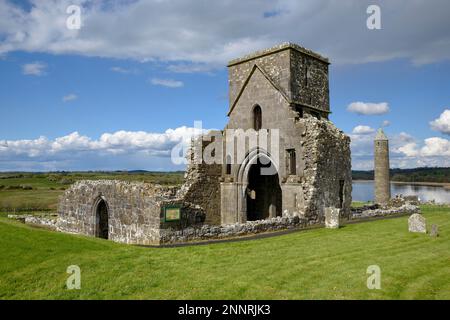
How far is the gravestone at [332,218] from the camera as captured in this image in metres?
16.6

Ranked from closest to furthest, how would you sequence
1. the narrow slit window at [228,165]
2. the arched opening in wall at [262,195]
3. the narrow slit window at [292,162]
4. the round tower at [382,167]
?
the narrow slit window at [292,162], the narrow slit window at [228,165], the arched opening in wall at [262,195], the round tower at [382,167]

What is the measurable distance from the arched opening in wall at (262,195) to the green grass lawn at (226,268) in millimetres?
10522

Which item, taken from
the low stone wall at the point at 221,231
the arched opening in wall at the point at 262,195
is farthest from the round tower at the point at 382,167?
the low stone wall at the point at 221,231

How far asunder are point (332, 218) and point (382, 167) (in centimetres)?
1329

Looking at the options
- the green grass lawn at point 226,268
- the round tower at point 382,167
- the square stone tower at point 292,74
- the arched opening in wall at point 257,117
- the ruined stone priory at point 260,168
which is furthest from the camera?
the round tower at point 382,167

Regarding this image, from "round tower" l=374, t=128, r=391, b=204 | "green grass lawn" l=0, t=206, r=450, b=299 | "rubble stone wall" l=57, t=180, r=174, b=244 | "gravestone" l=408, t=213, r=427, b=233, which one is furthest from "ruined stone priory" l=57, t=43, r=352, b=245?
"round tower" l=374, t=128, r=391, b=204

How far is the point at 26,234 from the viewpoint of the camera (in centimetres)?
1164

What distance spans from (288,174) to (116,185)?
8.47m

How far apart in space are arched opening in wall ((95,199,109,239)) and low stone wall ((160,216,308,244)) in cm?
711

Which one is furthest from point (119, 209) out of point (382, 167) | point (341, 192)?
point (382, 167)

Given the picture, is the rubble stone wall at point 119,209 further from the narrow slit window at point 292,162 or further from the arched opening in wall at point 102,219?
the narrow slit window at point 292,162
